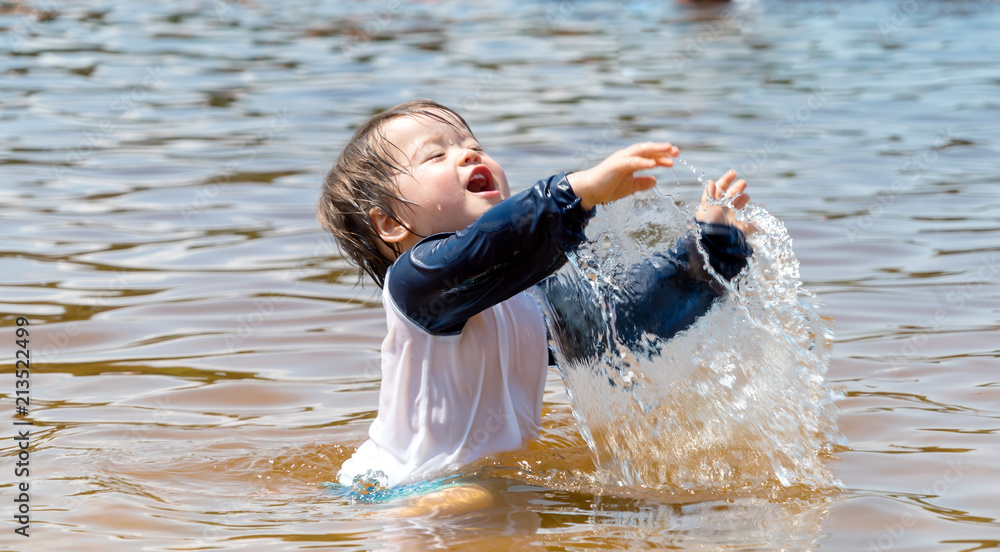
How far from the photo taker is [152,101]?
9.68m

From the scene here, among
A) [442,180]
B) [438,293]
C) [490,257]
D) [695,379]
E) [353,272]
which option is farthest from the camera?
[353,272]

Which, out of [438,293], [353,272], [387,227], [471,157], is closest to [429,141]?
[471,157]

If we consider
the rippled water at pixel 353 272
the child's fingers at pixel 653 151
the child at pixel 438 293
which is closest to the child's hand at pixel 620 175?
the child's fingers at pixel 653 151

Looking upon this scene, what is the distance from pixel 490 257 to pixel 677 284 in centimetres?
69

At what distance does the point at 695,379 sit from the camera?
3.18m

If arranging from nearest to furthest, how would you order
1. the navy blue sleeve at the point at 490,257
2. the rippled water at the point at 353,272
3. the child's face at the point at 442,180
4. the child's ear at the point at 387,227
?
the navy blue sleeve at the point at 490,257 → the rippled water at the point at 353,272 → the child's face at the point at 442,180 → the child's ear at the point at 387,227

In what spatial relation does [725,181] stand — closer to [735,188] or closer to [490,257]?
[735,188]

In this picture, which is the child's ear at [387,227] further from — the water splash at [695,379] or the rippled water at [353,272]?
the rippled water at [353,272]

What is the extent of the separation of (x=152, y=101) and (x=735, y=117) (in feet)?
16.1

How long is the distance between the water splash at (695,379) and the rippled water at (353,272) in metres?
0.14

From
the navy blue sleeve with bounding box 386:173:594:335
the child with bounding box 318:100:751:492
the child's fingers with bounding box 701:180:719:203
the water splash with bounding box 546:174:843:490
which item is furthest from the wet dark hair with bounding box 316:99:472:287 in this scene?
the child's fingers with bounding box 701:180:719:203

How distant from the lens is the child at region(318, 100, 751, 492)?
2.80 metres

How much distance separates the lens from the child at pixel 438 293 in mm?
2805

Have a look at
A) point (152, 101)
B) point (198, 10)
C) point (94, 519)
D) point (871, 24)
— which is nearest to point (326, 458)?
point (94, 519)
